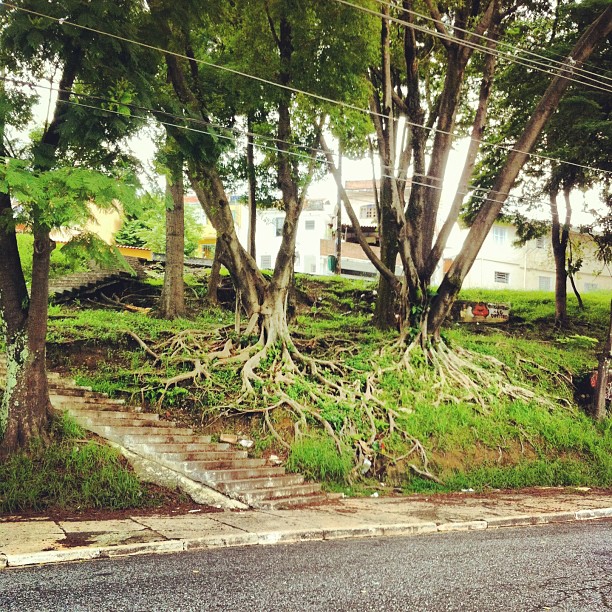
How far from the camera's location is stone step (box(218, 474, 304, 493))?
909cm

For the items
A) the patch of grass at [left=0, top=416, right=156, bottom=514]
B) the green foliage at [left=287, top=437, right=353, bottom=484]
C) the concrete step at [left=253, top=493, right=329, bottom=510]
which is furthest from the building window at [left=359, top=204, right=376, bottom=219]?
the patch of grass at [left=0, top=416, right=156, bottom=514]

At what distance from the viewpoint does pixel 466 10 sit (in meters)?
14.5

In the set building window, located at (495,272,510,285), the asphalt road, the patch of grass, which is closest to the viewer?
the asphalt road

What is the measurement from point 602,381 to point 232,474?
34.2 ft

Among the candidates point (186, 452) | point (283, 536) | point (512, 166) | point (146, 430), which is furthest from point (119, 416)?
point (512, 166)

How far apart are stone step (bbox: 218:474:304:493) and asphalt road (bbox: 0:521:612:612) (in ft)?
8.36

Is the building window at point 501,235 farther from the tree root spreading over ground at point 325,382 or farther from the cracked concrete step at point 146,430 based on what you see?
the cracked concrete step at point 146,430

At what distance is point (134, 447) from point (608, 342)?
11.9m

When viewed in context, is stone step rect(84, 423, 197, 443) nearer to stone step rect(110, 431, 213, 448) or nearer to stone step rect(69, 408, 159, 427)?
stone step rect(110, 431, 213, 448)

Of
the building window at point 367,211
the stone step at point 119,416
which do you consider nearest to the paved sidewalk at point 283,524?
the stone step at point 119,416

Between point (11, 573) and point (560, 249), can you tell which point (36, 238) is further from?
point (560, 249)

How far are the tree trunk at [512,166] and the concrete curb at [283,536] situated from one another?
633 centimetres

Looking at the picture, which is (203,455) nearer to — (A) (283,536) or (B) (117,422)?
(B) (117,422)

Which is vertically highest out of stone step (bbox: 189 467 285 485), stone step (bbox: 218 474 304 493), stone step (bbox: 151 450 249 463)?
stone step (bbox: 151 450 249 463)
